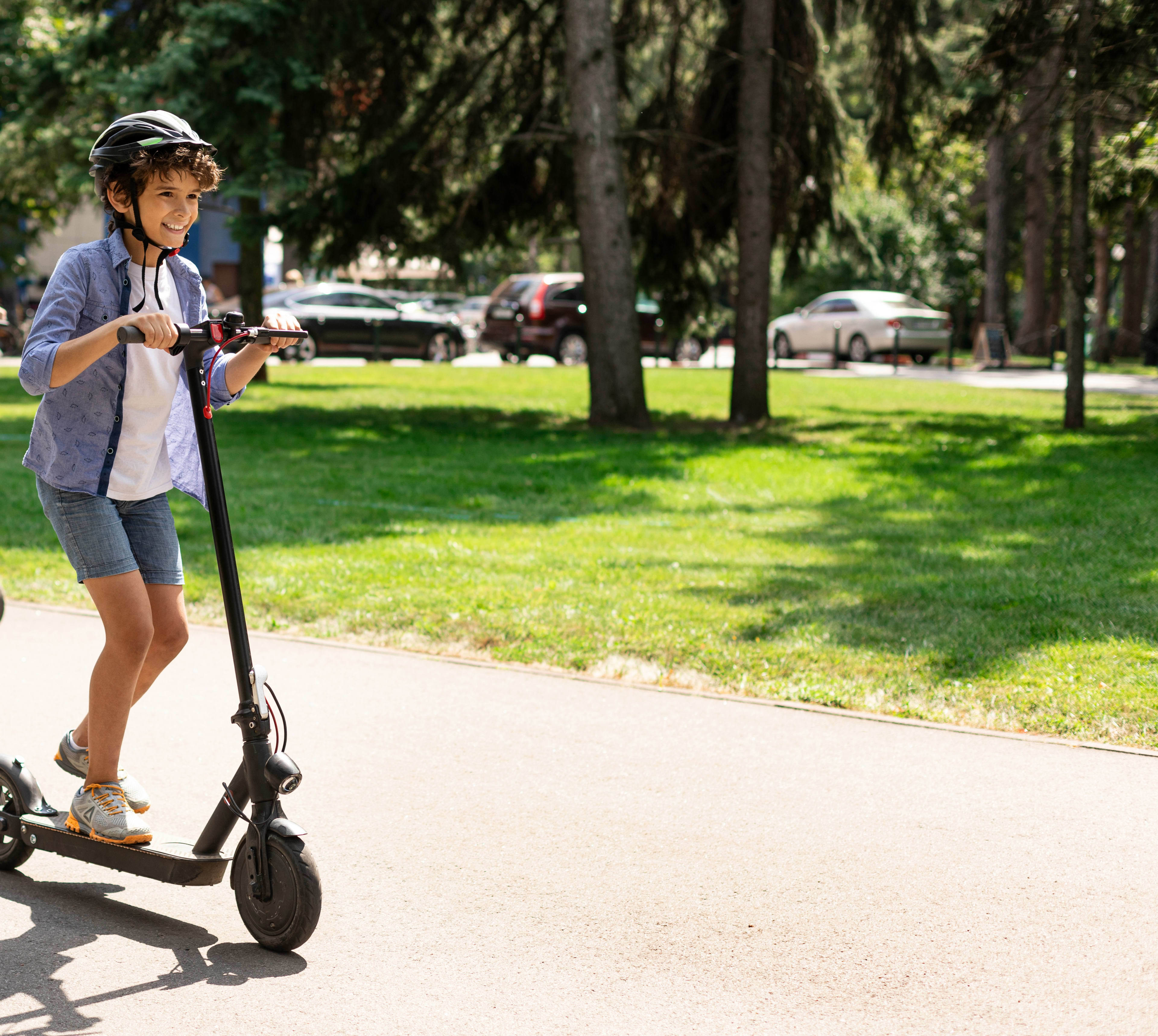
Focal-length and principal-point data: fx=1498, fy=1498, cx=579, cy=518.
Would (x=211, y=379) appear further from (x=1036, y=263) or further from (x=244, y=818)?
(x=1036, y=263)

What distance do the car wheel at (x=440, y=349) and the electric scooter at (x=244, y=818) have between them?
29.6 meters

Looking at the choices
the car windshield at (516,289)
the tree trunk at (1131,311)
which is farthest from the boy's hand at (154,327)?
the tree trunk at (1131,311)

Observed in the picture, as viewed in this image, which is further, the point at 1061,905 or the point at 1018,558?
the point at 1018,558

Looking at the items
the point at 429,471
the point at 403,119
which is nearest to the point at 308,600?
the point at 429,471

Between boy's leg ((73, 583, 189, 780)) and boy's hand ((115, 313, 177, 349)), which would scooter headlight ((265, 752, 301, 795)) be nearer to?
boy's leg ((73, 583, 189, 780))

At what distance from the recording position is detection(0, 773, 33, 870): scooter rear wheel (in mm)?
3924

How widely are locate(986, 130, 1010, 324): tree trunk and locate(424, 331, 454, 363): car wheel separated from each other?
13801 mm

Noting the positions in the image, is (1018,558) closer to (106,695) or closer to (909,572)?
(909,572)

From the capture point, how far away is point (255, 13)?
1549cm

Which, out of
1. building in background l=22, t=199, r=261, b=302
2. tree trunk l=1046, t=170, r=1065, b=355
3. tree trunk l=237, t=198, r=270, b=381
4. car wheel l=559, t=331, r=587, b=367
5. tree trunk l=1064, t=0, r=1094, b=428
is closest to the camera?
tree trunk l=1064, t=0, r=1094, b=428

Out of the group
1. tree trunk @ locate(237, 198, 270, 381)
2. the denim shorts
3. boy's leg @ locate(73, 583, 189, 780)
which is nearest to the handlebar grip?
the denim shorts

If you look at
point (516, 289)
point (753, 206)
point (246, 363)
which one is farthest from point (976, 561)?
point (516, 289)

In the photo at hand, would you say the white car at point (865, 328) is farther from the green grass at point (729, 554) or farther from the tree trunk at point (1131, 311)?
the green grass at point (729, 554)

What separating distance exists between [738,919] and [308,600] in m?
4.09
